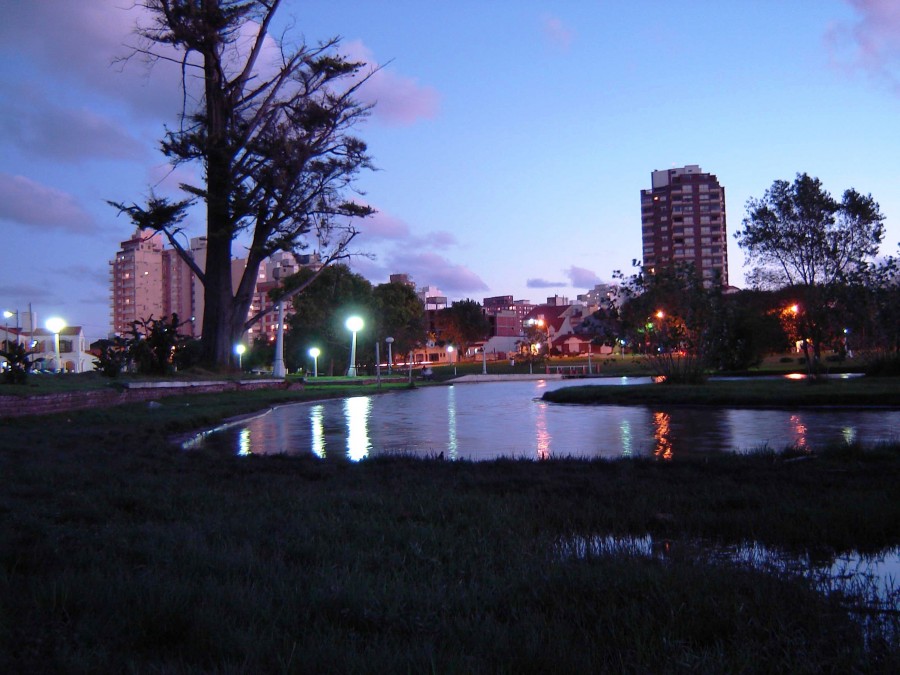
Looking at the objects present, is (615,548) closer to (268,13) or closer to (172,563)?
(172,563)

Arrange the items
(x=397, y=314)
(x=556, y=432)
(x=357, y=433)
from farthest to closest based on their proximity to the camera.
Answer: (x=397, y=314)
(x=357, y=433)
(x=556, y=432)

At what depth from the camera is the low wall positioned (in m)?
13.6

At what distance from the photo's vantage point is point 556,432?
44.9ft

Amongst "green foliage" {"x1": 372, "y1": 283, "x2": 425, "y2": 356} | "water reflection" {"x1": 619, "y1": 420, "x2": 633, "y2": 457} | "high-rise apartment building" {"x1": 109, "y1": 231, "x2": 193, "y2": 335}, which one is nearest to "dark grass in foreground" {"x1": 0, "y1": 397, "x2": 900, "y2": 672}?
"water reflection" {"x1": 619, "y1": 420, "x2": 633, "y2": 457}

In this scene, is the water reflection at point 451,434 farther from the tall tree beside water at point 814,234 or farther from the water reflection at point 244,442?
the tall tree beside water at point 814,234

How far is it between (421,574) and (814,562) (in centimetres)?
229

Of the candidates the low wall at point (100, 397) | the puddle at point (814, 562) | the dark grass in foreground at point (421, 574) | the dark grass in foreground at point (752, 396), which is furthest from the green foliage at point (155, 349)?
the puddle at point (814, 562)

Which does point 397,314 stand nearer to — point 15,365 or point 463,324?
point 463,324

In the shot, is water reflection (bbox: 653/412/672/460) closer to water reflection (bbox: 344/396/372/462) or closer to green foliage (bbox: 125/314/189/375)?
water reflection (bbox: 344/396/372/462)

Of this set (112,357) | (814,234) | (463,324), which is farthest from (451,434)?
(463,324)

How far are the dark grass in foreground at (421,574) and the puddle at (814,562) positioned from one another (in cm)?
16

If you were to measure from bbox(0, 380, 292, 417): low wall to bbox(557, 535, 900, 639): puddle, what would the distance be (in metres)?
12.1

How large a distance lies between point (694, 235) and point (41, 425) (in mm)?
136561

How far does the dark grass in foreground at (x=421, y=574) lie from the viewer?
2.83 meters
